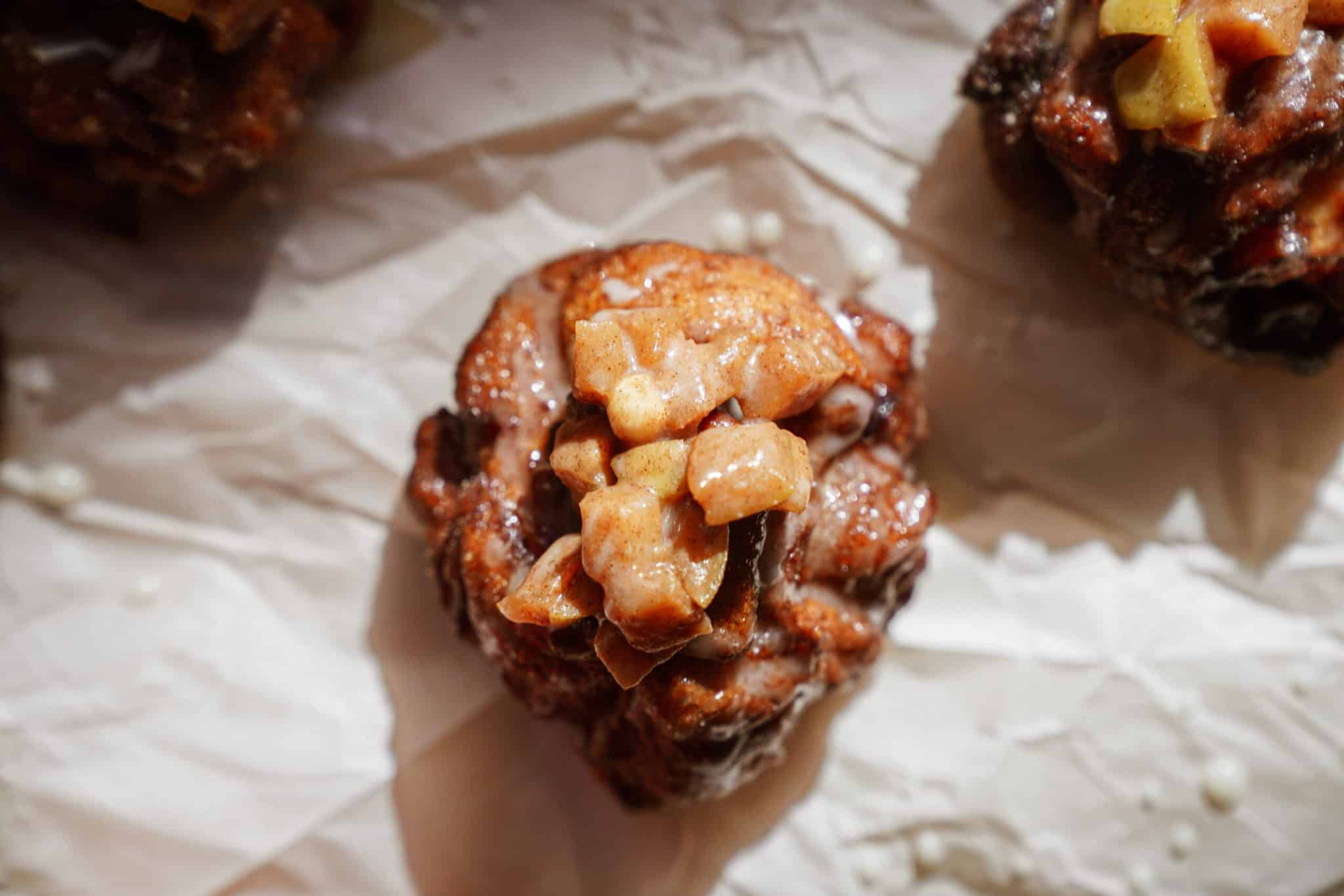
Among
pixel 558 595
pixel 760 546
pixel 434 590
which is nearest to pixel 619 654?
pixel 558 595

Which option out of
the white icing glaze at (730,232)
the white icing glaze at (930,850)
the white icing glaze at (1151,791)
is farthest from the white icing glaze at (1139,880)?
the white icing glaze at (730,232)

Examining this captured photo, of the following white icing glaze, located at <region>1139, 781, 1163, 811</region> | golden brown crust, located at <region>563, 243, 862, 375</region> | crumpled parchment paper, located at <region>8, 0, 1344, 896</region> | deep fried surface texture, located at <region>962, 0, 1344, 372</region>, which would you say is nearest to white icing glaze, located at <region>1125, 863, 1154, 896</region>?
crumpled parchment paper, located at <region>8, 0, 1344, 896</region>

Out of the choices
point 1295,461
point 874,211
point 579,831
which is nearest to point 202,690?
point 579,831

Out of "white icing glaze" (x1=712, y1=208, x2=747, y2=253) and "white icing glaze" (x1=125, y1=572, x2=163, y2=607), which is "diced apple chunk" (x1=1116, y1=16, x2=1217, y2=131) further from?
"white icing glaze" (x1=125, y1=572, x2=163, y2=607)

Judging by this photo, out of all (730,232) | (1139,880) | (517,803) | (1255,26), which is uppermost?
(1255,26)

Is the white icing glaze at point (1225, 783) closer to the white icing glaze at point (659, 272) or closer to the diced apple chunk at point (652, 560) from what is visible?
the diced apple chunk at point (652, 560)

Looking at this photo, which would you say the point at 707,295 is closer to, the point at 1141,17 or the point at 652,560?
the point at 652,560
